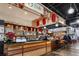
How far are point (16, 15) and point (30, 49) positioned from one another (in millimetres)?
848

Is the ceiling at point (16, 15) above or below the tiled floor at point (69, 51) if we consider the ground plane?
above

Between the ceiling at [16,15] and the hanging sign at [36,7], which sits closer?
the ceiling at [16,15]

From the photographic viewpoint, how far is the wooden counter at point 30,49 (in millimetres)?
3007

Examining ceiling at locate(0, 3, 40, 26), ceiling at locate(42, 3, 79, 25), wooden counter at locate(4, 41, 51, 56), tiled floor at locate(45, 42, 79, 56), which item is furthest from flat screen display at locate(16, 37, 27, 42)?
ceiling at locate(42, 3, 79, 25)

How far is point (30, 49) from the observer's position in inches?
125

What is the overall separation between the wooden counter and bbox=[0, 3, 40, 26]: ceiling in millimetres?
493

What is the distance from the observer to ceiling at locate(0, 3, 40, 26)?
293 cm

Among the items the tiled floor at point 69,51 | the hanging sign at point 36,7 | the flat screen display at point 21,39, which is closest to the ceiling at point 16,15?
the hanging sign at point 36,7

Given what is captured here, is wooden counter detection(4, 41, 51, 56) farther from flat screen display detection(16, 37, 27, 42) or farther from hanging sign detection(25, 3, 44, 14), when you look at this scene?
hanging sign detection(25, 3, 44, 14)

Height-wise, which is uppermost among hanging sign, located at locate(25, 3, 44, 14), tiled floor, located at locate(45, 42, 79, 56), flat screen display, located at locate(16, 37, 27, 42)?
hanging sign, located at locate(25, 3, 44, 14)

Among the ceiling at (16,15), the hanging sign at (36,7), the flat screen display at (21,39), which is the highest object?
the hanging sign at (36,7)

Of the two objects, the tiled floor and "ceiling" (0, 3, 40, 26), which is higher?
"ceiling" (0, 3, 40, 26)

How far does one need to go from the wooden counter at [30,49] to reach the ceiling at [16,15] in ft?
1.62

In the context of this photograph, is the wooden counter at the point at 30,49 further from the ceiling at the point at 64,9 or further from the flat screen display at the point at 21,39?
the ceiling at the point at 64,9
